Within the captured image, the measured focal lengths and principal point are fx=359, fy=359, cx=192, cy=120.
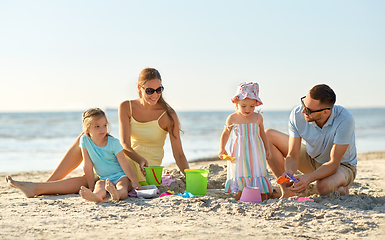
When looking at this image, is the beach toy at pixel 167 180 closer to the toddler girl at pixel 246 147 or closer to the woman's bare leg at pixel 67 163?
the toddler girl at pixel 246 147

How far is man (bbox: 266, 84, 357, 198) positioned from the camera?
137 inches

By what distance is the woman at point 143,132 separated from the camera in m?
4.05

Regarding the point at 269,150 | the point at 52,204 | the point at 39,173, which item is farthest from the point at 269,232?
→ the point at 39,173

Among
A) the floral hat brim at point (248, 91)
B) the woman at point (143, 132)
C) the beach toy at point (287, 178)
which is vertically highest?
the floral hat brim at point (248, 91)

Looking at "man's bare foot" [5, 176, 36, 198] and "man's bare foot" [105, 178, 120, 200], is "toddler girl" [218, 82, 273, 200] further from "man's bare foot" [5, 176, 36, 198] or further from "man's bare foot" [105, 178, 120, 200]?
"man's bare foot" [5, 176, 36, 198]

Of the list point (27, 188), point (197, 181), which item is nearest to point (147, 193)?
point (197, 181)

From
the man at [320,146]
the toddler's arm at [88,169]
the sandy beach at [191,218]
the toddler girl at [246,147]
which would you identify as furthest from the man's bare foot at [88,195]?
the man at [320,146]

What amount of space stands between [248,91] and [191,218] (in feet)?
4.84

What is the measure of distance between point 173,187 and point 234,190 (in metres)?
0.84

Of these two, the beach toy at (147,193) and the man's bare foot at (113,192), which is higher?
the man's bare foot at (113,192)

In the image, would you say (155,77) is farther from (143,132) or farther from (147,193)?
(147,193)

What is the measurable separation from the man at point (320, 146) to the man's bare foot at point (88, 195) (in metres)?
1.81

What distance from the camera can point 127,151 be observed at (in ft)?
13.3

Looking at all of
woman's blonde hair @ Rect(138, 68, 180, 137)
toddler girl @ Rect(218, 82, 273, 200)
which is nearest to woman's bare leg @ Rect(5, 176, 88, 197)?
woman's blonde hair @ Rect(138, 68, 180, 137)
